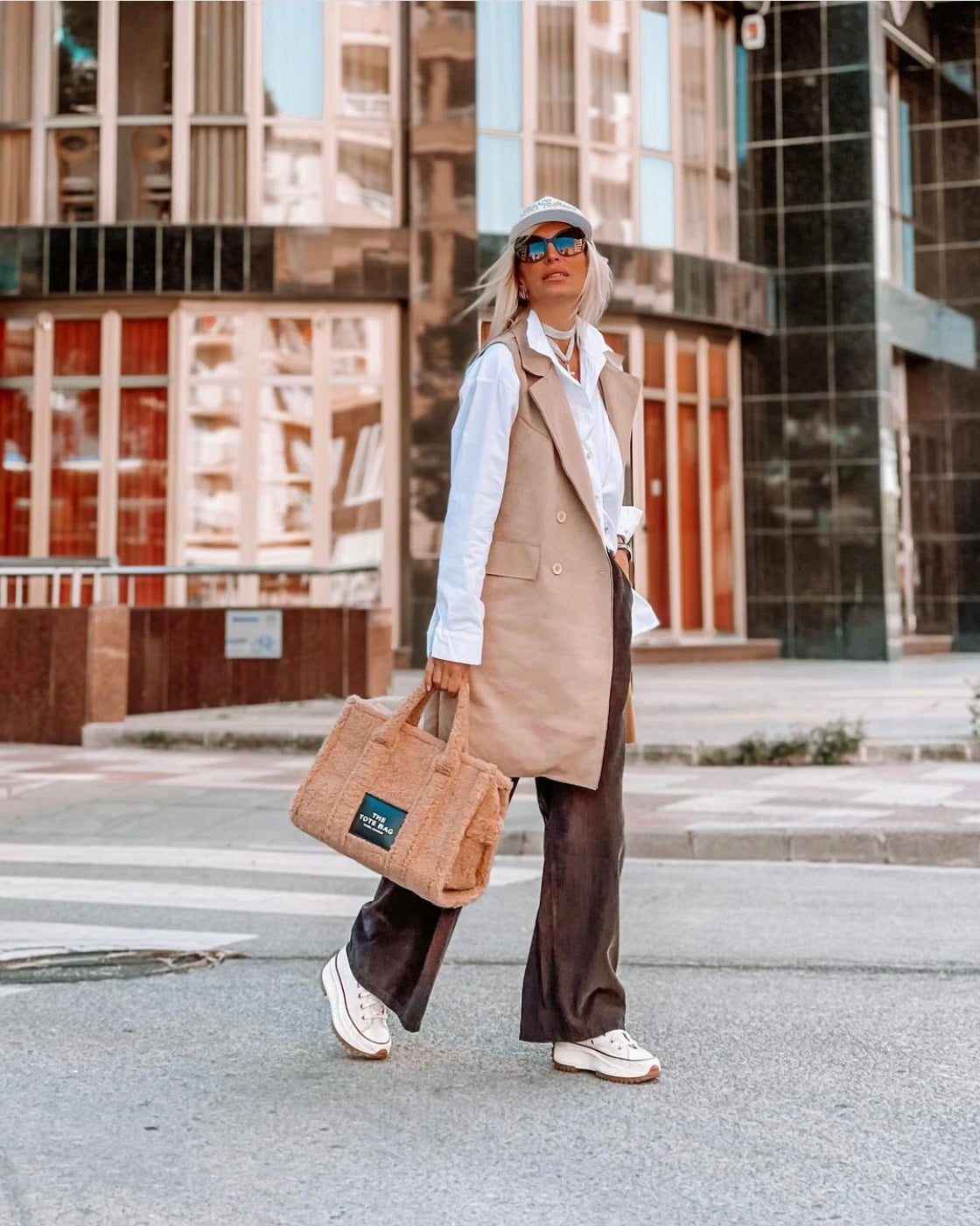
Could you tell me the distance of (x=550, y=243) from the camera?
3742 millimetres

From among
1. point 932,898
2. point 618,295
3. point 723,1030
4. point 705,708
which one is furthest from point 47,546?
point 723,1030

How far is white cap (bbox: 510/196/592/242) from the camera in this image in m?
3.68

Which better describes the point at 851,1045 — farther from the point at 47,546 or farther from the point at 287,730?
the point at 47,546

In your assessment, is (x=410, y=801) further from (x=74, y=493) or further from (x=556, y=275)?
(x=74, y=493)

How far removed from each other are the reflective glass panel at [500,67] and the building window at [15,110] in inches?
225

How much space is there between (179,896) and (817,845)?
117 inches

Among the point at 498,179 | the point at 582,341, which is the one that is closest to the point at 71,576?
the point at 498,179

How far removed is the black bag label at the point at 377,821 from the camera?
352cm

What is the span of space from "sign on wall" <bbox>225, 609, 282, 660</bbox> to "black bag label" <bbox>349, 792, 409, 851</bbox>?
11077mm

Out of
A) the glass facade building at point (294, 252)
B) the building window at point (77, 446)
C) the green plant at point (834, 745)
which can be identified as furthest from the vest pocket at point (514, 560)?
the building window at point (77, 446)

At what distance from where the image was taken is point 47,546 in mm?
19953

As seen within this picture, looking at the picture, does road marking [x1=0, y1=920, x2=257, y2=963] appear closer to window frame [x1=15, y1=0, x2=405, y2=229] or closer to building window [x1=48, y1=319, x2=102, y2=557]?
building window [x1=48, y1=319, x2=102, y2=557]

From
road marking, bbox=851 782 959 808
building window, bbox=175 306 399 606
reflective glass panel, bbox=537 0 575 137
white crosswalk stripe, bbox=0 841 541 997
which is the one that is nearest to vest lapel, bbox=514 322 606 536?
white crosswalk stripe, bbox=0 841 541 997

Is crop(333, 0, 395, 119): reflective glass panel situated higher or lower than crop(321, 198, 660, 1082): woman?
higher
